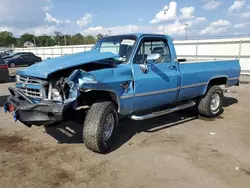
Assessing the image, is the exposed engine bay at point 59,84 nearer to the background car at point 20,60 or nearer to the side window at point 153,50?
the side window at point 153,50

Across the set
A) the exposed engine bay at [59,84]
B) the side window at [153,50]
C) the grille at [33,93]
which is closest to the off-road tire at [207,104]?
the side window at [153,50]

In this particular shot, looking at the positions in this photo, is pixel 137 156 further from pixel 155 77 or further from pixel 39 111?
pixel 39 111

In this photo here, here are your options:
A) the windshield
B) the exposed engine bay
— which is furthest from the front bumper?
the windshield

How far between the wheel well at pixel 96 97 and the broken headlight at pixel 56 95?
0.36 m

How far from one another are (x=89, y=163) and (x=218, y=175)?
201 cm

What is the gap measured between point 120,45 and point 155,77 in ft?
3.29

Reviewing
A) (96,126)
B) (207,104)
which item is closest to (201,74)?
(207,104)

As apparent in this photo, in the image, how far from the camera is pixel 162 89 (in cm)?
537

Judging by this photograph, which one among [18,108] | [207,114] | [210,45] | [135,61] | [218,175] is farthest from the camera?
[210,45]

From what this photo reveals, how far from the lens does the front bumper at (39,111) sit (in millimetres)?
3965

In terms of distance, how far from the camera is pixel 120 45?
5.36 metres

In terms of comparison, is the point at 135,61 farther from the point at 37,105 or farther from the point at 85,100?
the point at 37,105

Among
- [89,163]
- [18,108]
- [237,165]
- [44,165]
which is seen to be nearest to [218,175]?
[237,165]

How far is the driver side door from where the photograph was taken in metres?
4.94
